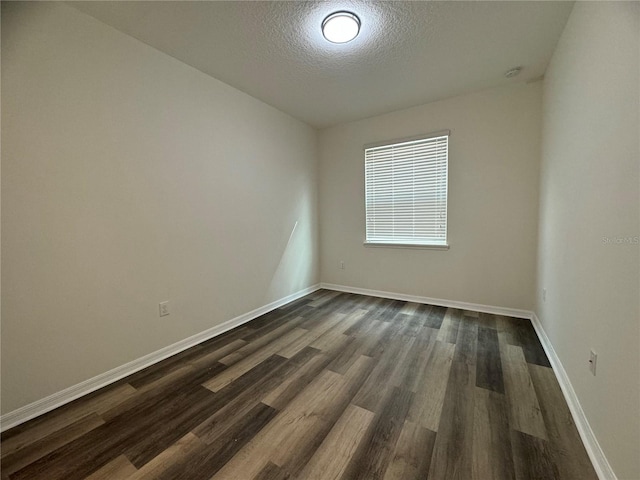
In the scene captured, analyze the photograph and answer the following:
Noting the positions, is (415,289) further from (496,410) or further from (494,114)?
(494,114)

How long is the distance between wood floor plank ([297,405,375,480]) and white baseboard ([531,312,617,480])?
993 millimetres

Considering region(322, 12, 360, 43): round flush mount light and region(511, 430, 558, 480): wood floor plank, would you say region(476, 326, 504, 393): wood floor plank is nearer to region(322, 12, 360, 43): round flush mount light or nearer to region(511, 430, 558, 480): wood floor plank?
region(511, 430, 558, 480): wood floor plank

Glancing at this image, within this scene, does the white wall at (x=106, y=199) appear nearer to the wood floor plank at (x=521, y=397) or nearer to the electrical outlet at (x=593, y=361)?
the wood floor plank at (x=521, y=397)

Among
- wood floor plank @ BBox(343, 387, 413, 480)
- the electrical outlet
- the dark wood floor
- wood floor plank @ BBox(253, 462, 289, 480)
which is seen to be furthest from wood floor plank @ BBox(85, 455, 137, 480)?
the electrical outlet

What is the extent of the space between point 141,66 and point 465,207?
348cm

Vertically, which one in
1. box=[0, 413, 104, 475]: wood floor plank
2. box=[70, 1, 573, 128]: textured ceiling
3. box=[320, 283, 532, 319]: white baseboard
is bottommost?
box=[0, 413, 104, 475]: wood floor plank

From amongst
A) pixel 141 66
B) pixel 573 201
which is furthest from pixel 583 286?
pixel 141 66

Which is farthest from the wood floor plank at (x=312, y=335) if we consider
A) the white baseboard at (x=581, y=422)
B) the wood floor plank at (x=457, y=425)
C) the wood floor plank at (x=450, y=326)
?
the white baseboard at (x=581, y=422)

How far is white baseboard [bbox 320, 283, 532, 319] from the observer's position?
2838 mm

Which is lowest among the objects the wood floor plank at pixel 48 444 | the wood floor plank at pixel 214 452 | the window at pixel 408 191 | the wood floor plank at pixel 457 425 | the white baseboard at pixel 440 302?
the wood floor plank at pixel 48 444

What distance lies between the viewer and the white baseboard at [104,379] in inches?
58.0

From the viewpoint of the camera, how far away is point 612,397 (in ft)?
3.49

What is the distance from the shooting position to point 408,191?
11.2 feet

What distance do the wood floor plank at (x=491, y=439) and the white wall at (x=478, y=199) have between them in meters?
1.67
